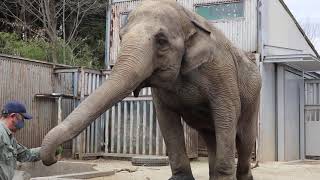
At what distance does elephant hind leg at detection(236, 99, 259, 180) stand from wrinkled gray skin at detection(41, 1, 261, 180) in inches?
0.5

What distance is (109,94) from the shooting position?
4.38m

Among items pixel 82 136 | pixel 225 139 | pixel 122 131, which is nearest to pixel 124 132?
pixel 122 131

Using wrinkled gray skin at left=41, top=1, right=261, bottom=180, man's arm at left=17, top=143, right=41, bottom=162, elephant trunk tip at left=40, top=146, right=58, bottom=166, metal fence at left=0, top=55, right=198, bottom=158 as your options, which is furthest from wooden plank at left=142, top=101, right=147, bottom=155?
elephant trunk tip at left=40, top=146, right=58, bottom=166

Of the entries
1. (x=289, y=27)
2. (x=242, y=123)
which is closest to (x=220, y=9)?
(x=289, y=27)

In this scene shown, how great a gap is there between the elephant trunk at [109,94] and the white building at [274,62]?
1022 centimetres

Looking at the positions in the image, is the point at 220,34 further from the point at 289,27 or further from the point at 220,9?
the point at 289,27

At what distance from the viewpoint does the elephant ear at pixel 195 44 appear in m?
5.20

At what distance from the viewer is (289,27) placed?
57.4ft

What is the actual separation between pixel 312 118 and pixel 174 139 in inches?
479

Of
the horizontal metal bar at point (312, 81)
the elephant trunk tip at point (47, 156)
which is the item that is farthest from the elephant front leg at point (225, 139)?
the horizontal metal bar at point (312, 81)

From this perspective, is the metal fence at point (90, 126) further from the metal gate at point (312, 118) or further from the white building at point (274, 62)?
the metal gate at point (312, 118)

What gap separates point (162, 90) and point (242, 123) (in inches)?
57.5

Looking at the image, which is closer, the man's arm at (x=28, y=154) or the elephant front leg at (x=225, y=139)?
the man's arm at (x=28, y=154)

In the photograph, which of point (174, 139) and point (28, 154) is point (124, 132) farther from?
point (28, 154)
